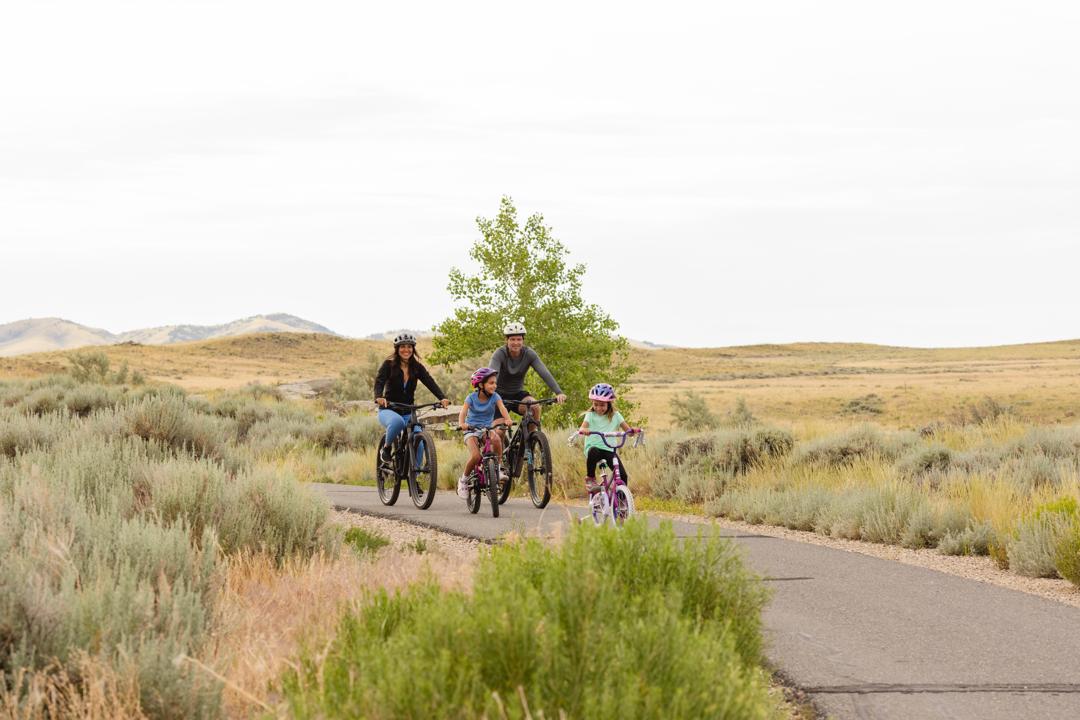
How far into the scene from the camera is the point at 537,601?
13.4ft

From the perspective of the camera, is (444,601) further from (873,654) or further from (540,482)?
(540,482)

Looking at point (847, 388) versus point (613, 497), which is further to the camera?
point (847, 388)

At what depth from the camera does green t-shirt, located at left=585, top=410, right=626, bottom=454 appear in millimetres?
10672

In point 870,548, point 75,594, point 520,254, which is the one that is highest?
point 520,254

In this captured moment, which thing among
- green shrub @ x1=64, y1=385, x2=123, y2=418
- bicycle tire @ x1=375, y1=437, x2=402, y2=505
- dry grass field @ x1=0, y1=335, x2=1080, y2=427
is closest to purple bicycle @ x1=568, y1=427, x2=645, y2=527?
bicycle tire @ x1=375, y1=437, x2=402, y2=505

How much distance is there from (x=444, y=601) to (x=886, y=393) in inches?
2511

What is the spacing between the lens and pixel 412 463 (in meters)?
14.3

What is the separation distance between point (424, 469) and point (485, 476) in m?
1.04

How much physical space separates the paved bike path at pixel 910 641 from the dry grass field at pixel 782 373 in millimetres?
34935

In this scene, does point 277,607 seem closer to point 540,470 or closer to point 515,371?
point 540,470

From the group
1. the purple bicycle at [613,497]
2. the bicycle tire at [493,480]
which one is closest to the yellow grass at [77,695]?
the purple bicycle at [613,497]

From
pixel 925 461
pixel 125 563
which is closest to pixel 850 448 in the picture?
pixel 925 461

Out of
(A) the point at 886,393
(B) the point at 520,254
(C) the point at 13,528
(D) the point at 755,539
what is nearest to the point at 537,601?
(C) the point at 13,528

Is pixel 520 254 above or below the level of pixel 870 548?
above
